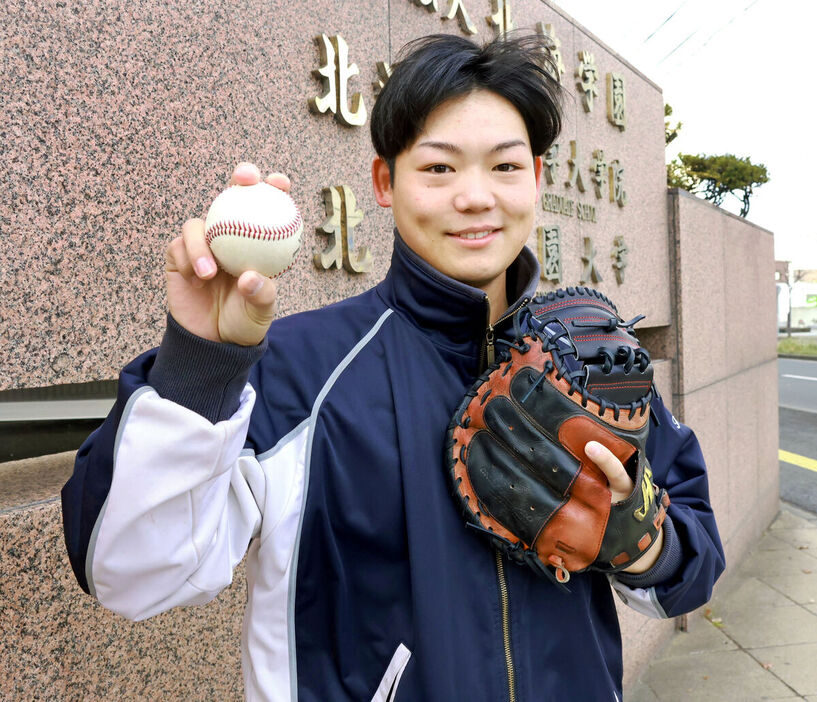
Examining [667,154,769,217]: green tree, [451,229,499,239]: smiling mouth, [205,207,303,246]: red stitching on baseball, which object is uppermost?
[667,154,769,217]: green tree

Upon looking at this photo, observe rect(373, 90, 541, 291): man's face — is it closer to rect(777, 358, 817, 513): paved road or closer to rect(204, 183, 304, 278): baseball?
rect(204, 183, 304, 278): baseball

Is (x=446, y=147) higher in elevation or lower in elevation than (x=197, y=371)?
higher

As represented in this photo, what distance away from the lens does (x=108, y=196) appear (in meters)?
1.61

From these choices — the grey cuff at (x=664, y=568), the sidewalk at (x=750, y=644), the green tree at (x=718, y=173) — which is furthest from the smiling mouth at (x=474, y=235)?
the green tree at (x=718, y=173)

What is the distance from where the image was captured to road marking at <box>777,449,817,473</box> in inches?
322

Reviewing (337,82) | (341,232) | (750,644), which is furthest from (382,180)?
(750,644)

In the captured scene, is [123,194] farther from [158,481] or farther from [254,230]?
[158,481]

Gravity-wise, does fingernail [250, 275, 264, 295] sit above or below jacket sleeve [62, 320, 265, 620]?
above

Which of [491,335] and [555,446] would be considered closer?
[555,446]

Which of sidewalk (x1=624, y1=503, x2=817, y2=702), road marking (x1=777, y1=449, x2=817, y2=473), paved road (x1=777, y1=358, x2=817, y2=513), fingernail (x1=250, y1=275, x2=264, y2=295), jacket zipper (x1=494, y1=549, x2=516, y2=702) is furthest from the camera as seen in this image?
road marking (x1=777, y1=449, x2=817, y2=473)

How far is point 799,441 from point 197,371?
1025 cm

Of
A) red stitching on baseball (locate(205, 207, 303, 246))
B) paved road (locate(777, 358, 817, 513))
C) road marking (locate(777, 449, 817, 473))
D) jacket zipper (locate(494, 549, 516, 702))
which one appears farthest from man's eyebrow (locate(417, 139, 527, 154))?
road marking (locate(777, 449, 817, 473))

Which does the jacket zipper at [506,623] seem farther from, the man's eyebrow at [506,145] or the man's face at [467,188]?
the man's eyebrow at [506,145]

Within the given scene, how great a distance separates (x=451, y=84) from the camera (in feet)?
4.19
